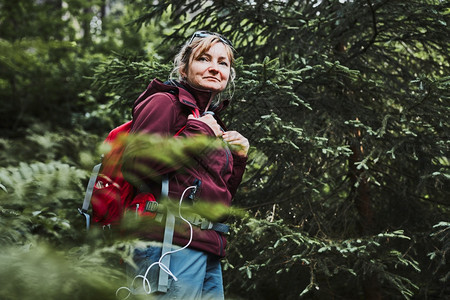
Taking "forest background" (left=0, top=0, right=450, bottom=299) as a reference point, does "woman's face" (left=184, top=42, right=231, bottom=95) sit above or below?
above

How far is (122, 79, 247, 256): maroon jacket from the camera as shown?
7.07 ft

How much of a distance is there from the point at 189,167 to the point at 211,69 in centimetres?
74

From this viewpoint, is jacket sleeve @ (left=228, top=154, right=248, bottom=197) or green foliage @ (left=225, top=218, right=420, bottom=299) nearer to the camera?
jacket sleeve @ (left=228, top=154, right=248, bottom=197)

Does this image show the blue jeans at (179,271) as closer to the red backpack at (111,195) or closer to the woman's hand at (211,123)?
the red backpack at (111,195)

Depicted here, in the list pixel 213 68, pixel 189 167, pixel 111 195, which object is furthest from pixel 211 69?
pixel 111 195

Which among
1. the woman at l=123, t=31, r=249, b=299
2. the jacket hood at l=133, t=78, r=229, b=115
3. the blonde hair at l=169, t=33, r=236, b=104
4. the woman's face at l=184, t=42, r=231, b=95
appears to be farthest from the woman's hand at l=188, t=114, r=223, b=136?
the blonde hair at l=169, t=33, r=236, b=104

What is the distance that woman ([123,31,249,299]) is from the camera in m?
2.05

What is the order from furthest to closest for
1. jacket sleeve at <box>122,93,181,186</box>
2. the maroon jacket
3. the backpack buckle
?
the maroon jacket
the backpack buckle
jacket sleeve at <box>122,93,181,186</box>

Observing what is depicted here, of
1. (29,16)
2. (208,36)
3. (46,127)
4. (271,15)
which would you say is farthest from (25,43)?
(29,16)

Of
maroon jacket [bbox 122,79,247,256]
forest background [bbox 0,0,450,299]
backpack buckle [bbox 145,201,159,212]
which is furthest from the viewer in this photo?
forest background [bbox 0,0,450,299]

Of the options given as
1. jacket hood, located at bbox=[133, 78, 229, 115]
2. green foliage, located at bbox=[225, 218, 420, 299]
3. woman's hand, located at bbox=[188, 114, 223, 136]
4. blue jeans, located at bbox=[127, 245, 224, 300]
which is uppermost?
jacket hood, located at bbox=[133, 78, 229, 115]

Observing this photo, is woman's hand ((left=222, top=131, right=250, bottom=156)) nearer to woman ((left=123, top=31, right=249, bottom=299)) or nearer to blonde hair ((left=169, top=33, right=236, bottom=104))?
woman ((left=123, top=31, right=249, bottom=299))

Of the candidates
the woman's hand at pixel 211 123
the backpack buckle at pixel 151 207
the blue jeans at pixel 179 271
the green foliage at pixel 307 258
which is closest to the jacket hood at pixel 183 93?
the woman's hand at pixel 211 123

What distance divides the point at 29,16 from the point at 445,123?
6.95m
